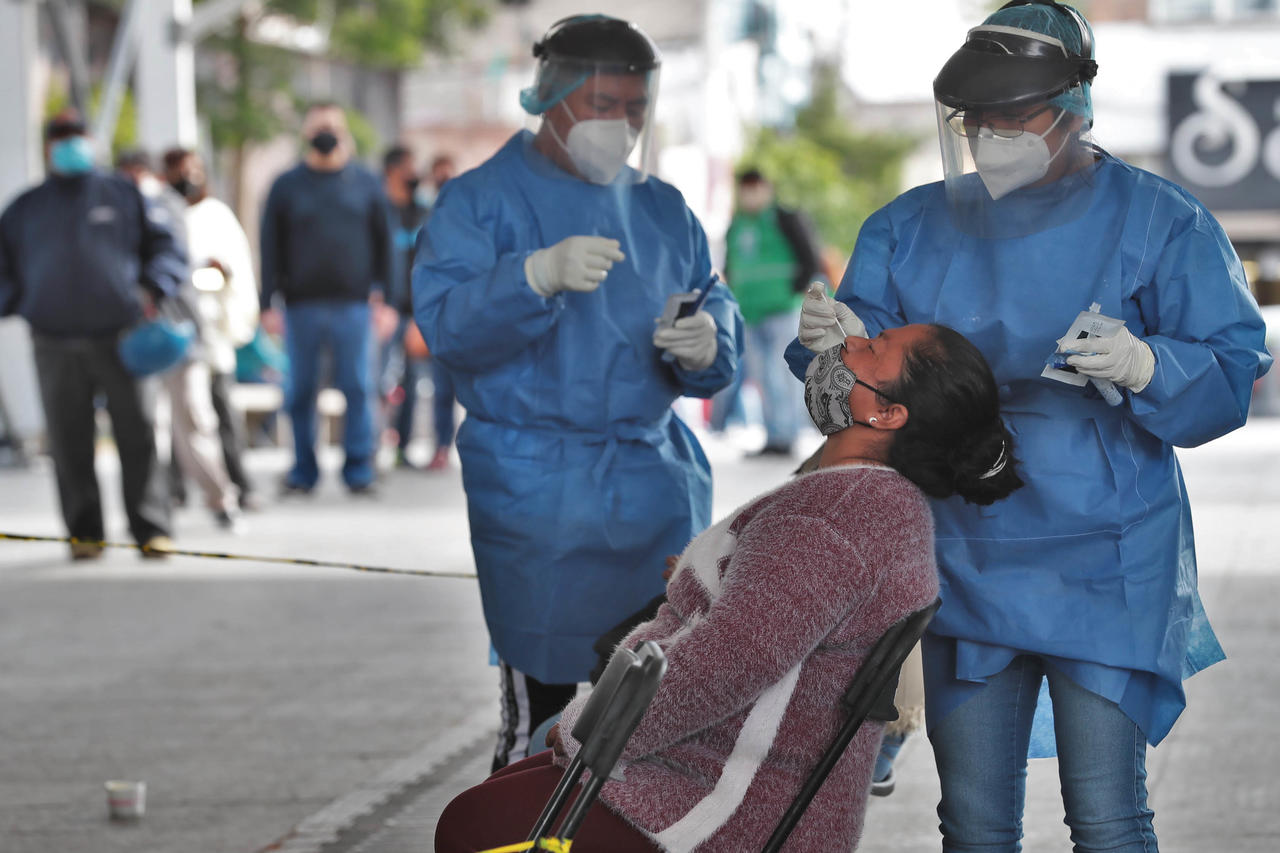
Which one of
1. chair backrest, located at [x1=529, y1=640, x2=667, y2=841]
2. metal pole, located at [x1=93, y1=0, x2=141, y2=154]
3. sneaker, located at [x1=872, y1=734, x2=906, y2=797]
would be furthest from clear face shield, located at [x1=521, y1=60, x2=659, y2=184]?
metal pole, located at [x1=93, y1=0, x2=141, y2=154]

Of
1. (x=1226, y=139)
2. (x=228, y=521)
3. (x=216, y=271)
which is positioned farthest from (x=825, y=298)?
(x=1226, y=139)

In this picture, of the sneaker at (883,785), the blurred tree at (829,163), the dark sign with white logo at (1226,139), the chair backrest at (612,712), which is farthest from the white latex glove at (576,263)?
the blurred tree at (829,163)

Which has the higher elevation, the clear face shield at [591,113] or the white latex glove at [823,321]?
the clear face shield at [591,113]

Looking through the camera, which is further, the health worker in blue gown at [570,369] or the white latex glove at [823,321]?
the health worker in blue gown at [570,369]

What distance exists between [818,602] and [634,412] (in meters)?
1.34

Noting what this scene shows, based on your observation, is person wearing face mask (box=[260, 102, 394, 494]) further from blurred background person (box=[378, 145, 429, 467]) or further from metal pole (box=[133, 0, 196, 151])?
metal pole (box=[133, 0, 196, 151])

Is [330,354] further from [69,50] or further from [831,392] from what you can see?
[831,392]

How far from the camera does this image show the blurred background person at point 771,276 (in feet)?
40.1

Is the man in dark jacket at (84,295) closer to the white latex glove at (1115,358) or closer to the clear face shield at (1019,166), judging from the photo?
the clear face shield at (1019,166)

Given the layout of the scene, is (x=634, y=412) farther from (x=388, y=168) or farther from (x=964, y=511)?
(x=388, y=168)

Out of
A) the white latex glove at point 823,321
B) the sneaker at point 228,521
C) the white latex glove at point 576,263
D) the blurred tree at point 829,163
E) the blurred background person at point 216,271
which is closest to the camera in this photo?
the white latex glove at point 823,321

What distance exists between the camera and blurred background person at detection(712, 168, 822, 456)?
12.2m

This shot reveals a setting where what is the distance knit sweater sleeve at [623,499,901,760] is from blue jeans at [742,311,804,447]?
379 inches

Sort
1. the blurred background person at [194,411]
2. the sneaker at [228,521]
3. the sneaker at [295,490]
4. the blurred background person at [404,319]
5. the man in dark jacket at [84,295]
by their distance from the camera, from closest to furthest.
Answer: the man in dark jacket at [84,295] < the blurred background person at [194,411] < the sneaker at [228,521] < the sneaker at [295,490] < the blurred background person at [404,319]
